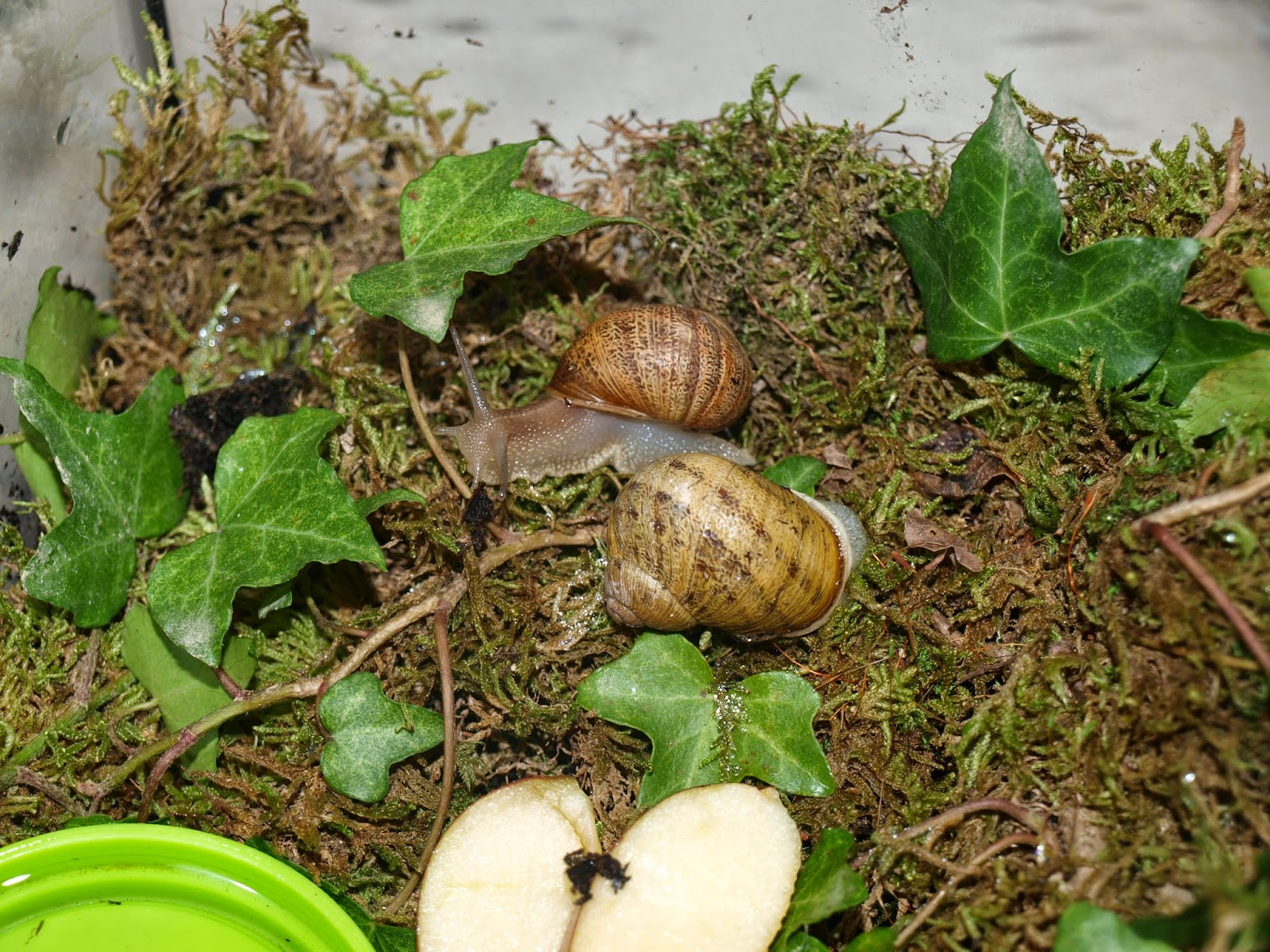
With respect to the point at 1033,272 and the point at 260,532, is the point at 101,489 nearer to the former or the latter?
the point at 260,532

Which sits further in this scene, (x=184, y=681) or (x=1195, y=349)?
(x=184, y=681)

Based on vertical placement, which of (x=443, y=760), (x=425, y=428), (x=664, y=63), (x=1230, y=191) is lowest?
(x=443, y=760)

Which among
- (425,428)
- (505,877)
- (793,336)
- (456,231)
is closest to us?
(505,877)

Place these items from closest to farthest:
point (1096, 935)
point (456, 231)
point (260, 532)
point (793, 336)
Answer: point (1096, 935), point (260, 532), point (456, 231), point (793, 336)

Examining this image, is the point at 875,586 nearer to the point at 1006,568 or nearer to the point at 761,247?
the point at 1006,568

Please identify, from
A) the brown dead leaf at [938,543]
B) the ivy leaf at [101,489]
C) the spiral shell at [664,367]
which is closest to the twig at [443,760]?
the spiral shell at [664,367]

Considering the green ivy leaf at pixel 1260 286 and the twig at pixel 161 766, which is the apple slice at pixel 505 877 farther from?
the green ivy leaf at pixel 1260 286

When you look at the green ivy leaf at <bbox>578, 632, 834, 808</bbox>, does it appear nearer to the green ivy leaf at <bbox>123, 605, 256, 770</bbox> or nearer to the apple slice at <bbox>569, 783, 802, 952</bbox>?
the apple slice at <bbox>569, 783, 802, 952</bbox>

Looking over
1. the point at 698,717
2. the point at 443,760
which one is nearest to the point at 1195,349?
the point at 698,717
